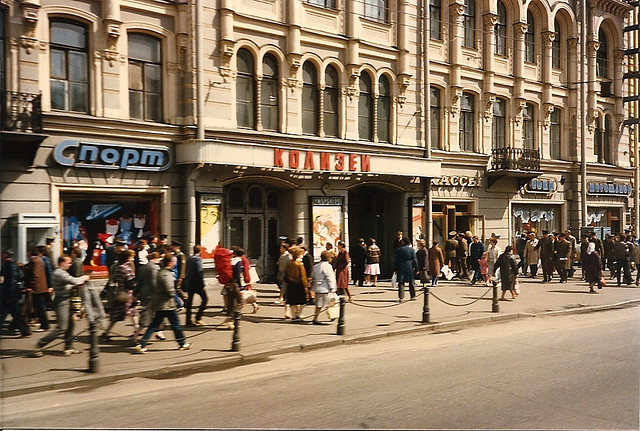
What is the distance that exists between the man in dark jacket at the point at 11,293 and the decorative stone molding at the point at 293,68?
1136cm

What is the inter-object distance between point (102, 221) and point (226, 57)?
6.35m

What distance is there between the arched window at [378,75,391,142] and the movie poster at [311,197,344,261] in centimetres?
350

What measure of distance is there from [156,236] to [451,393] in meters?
→ 11.7

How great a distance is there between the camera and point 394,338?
13.4 meters

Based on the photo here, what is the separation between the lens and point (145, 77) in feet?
60.3

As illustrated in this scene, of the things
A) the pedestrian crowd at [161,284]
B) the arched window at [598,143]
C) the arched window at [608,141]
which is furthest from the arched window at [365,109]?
the arched window at [608,141]

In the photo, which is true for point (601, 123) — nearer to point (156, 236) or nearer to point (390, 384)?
point (156, 236)

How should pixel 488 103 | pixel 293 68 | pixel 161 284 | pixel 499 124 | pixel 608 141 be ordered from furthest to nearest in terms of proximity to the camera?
pixel 608 141
pixel 499 124
pixel 488 103
pixel 293 68
pixel 161 284

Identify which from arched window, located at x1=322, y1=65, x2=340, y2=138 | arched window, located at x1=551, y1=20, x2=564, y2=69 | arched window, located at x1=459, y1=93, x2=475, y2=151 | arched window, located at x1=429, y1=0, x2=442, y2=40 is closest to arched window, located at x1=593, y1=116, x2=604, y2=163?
arched window, located at x1=551, y1=20, x2=564, y2=69

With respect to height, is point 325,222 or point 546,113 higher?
point 546,113

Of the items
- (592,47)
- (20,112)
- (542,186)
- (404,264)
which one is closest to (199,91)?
(20,112)

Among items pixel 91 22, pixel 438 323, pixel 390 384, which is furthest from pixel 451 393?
pixel 91 22

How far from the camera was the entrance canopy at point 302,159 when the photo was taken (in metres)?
18.4

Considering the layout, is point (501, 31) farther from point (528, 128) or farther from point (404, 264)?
point (404, 264)
